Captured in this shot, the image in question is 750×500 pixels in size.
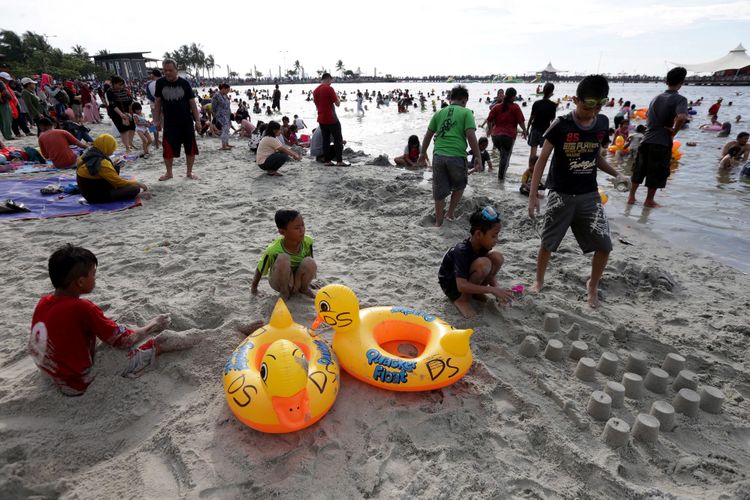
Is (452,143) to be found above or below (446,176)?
above

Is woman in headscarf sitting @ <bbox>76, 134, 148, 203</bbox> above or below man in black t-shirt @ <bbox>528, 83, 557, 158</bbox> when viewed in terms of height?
below

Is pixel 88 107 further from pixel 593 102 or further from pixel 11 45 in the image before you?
pixel 11 45

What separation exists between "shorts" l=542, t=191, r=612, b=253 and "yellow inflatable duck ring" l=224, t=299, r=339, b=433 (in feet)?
7.82

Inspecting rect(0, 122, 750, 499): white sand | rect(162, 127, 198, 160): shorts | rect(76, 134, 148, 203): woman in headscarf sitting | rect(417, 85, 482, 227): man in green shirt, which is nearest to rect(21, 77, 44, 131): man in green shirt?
rect(162, 127, 198, 160): shorts

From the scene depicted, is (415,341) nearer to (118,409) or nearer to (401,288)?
(401,288)

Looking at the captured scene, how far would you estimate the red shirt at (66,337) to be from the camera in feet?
7.47

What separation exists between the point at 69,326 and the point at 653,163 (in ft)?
23.7

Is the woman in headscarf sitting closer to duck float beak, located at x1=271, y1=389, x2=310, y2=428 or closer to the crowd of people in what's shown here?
the crowd of people

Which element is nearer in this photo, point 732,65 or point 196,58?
point 732,65

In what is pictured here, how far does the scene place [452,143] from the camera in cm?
506

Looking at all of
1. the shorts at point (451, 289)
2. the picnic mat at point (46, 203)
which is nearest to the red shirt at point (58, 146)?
the picnic mat at point (46, 203)

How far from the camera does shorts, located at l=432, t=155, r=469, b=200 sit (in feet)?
16.8

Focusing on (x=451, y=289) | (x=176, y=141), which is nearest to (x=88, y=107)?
(x=176, y=141)

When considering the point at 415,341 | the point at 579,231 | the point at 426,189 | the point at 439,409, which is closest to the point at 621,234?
the point at 579,231
